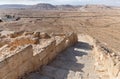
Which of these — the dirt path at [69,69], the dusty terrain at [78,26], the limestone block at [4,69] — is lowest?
the dusty terrain at [78,26]

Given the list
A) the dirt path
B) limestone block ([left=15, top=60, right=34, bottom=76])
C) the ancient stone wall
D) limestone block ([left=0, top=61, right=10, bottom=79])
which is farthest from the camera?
the dirt path

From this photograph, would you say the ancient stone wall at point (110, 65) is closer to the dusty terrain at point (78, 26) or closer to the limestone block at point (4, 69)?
the limestone block at point (4, 69)

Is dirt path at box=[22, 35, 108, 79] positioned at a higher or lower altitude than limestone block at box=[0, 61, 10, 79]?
lower

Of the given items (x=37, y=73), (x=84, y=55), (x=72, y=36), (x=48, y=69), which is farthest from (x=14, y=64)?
(x=72, y=36)

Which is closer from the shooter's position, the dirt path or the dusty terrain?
the dirt path

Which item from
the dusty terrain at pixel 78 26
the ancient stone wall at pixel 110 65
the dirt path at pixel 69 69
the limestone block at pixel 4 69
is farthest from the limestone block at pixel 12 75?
the dusty terrain at pixel 78 26

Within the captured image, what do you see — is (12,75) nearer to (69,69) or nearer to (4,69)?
(4,69)

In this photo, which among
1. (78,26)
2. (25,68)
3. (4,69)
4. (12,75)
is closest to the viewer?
(4,69)

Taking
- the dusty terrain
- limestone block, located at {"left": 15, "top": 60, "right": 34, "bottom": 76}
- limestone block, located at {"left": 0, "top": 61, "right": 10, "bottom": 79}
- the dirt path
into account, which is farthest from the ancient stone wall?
the dusty terrain

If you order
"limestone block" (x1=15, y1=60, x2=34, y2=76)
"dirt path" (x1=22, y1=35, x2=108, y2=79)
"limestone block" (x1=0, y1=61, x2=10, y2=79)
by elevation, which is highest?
"limestone block" (x1=0, y1=61, x2=10, y2=79)

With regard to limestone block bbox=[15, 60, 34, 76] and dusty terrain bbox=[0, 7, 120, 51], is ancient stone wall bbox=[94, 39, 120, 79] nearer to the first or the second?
limestone block bbox=[15, 60, 34, 76]

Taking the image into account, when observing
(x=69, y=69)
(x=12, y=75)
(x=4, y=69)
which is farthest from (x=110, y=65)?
(x=4, y=69)

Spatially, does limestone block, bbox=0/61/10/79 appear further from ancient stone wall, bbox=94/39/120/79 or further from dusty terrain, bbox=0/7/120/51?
dusty terrain, bbox=0/7/120/51

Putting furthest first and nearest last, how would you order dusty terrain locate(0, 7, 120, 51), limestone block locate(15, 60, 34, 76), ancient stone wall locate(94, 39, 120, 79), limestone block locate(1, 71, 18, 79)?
dusty terrain locate(0, 7, 120, 51) < limestone block locate(15, 60, 34, 76) < ancient stone wall locate(94, 39, 120, 79) < limestone block locate(1, 71, 18, 79)
